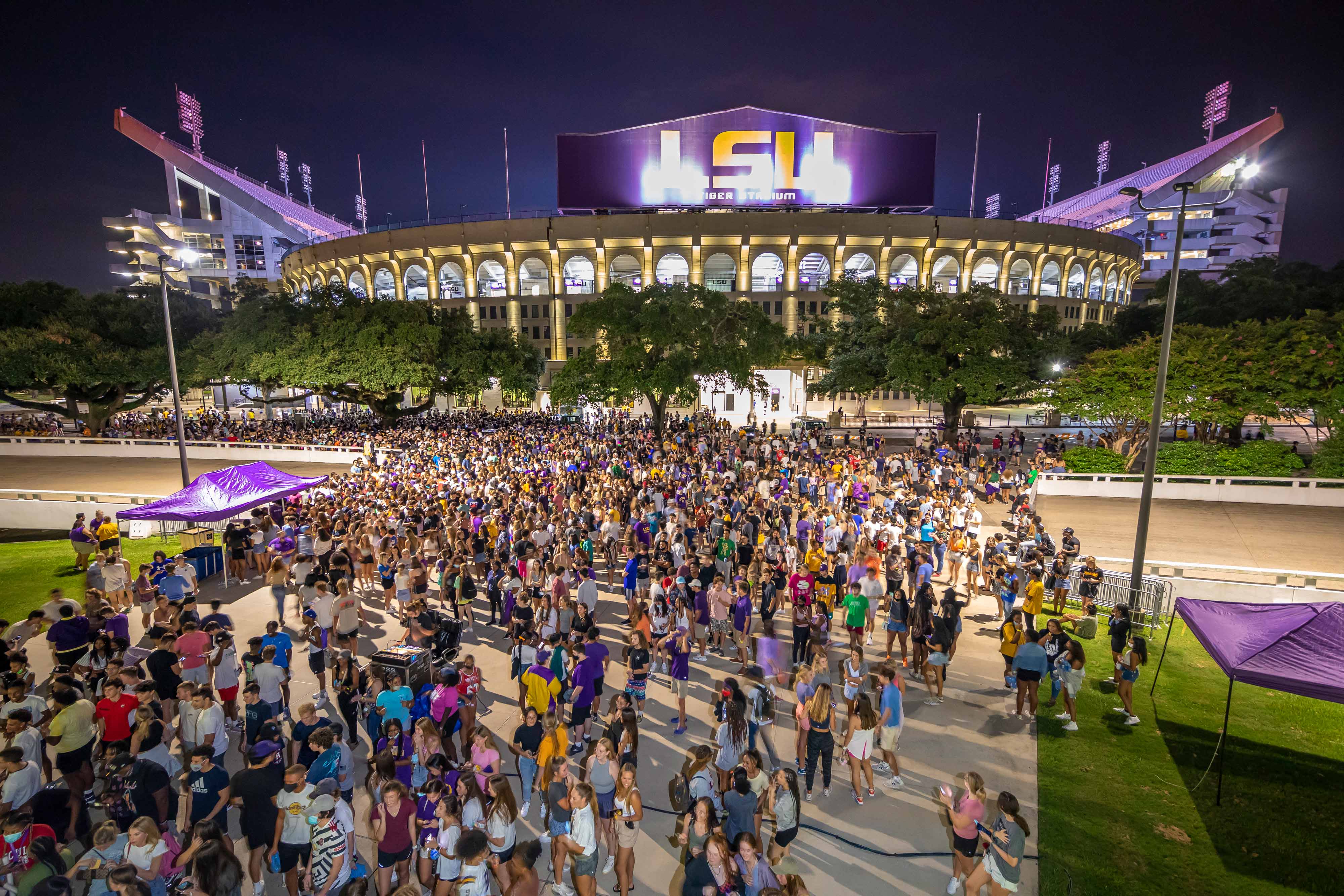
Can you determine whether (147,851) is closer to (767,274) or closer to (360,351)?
(360,351)

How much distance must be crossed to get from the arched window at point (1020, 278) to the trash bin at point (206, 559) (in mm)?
59797

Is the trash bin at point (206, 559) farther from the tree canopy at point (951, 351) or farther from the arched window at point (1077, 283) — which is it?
the arched window at point (1077, 283)

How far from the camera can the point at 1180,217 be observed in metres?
9.53

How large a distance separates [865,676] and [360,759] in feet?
21.4

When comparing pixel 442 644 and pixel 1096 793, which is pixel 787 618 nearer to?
pixel 1096 793

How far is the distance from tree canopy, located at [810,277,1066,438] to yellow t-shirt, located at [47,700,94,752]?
2631 centimetres

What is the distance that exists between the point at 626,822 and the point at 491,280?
2343 inches

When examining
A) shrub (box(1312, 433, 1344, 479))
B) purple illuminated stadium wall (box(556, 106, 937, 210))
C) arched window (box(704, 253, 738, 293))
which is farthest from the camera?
arched window (box(704, 253, 738, 293))

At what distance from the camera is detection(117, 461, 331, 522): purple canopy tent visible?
40.3ft

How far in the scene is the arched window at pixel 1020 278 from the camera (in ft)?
183

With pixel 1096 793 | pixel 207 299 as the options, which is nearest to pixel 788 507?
pixel 1096 793

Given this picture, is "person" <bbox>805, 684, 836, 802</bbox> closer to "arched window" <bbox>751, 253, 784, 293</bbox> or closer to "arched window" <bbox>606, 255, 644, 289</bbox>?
"arched window" <bbox>751, 253, 784, 293</bbox>

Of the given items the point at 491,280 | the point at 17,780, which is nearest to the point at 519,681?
the point at 17,780

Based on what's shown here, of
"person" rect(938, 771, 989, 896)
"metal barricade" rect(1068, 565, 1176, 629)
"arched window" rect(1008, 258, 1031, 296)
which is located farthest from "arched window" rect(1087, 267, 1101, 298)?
"person" rect(938, 771, 989, 896)
